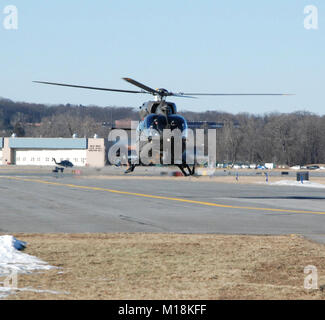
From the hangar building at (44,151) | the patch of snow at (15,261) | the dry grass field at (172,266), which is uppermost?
the hangar building at (44,151)

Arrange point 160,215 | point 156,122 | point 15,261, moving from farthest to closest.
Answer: point 156,122, point 160,215, point 15,261

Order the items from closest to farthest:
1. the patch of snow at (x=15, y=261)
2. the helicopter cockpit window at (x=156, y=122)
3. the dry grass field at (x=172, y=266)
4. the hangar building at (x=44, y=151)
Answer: the dry grass field at (x=172, y=266), the patch of snow at (x=15, y=261), the helicopter cockpit window at (x=156, y=122), the hangar building at (x=44, y=151)

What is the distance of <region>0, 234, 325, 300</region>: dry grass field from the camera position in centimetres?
1084

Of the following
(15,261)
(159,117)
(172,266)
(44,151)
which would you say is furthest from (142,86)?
(44,151)

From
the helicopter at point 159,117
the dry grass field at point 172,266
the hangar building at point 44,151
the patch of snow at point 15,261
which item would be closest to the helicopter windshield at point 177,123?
the helicopter at point 159,117

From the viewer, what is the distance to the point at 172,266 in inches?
528

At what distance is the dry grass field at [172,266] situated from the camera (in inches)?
427

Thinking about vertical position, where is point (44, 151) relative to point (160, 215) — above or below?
above

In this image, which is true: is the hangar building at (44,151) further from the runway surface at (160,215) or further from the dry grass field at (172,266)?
the dry grass field at (172,266)

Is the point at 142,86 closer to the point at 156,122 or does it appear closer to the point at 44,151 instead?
the point at 156,122

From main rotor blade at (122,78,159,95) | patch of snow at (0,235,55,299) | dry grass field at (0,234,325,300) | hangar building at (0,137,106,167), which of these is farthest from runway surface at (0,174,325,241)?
hangar building at (0,137,106,167)

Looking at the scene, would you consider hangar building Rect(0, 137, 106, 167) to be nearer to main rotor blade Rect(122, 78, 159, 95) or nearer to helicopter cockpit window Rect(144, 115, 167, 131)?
main rotor blade Rect(122, 78, 159, 95)

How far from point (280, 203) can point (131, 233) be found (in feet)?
49.9

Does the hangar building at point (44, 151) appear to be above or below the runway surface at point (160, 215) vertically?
above
